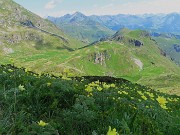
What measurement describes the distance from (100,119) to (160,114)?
1520 millimetres

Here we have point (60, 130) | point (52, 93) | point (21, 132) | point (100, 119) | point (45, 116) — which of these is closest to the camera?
point (21, 132)

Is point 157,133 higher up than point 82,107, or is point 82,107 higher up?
point 82,107

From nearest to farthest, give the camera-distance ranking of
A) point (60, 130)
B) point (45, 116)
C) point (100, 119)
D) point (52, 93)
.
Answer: point (60, 130) → point (100, 119) → point (45, 116) → point (52, 93)

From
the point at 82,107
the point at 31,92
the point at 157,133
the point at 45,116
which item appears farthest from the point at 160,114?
the point at 31,92

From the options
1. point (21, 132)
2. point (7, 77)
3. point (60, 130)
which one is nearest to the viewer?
point (21, 132)

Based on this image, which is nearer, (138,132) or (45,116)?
(138,132)

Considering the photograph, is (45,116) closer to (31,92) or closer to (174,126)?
(31,92)

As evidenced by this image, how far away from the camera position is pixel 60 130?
498 cm

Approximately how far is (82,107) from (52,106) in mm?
1202

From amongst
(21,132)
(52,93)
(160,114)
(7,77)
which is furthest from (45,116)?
(7,77)

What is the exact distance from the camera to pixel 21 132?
4383mm

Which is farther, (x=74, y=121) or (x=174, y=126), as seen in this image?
(x=174, y=126)

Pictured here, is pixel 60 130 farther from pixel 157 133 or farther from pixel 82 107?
pixel 157 133

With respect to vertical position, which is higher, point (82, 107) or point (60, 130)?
point (82, 107)
